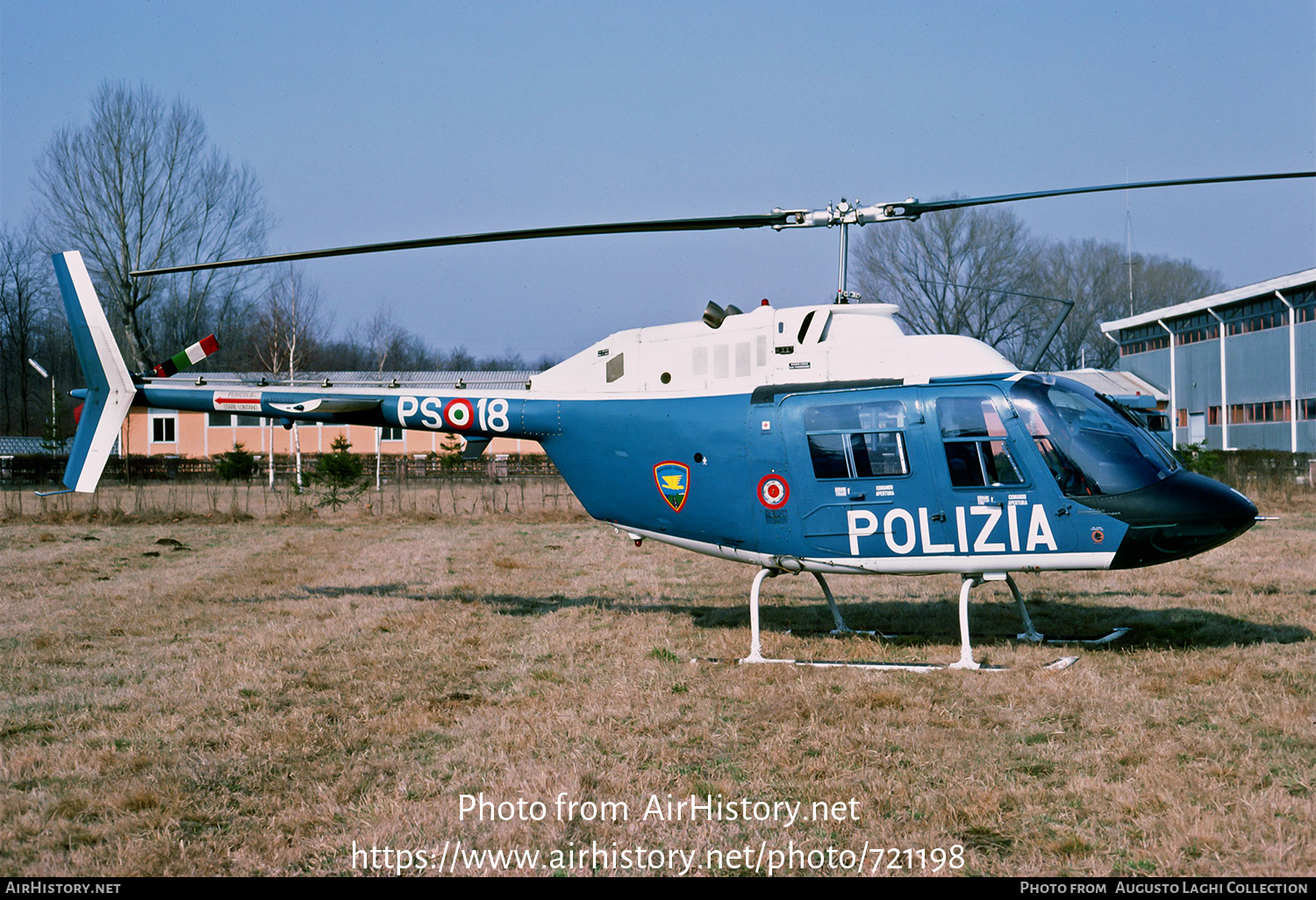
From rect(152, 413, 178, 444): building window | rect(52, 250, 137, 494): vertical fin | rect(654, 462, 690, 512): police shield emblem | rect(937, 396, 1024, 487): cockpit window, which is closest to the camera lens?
rect(937, 396, 1024, 487): cockpit window

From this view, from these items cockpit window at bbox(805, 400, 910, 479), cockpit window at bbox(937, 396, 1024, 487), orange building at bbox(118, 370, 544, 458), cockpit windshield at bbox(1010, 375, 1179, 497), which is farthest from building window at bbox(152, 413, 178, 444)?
cockpit windshield at bbox(1010, 375, 1179, 497)

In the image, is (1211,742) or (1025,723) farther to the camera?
(1025,723)

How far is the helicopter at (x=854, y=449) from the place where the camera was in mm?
8281

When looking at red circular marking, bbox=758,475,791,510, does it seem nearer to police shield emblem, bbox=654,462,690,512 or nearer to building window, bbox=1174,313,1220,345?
police shield emblem, bbox=654,462,690,512

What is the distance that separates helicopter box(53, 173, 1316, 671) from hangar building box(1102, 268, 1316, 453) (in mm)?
34711

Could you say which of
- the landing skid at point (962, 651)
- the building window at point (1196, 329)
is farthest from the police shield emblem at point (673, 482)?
the building window at point (1196, 329)

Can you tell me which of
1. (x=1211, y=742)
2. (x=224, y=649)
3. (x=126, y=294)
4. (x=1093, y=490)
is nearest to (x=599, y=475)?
(x=224, y=649)

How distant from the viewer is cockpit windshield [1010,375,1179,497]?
27.2 ft

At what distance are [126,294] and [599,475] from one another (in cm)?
4207

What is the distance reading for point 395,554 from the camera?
57.4 ft

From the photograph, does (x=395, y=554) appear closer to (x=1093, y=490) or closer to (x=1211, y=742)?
(x=1093, y=490)

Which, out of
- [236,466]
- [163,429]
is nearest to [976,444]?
[236,466]

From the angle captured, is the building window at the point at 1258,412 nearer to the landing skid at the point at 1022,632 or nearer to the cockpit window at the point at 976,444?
the landing skid at the point at 1022,632

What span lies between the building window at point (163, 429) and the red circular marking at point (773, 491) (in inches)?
2017
